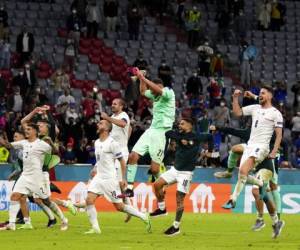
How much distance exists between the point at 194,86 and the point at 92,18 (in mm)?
5628

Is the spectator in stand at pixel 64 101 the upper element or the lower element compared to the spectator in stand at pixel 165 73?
lower

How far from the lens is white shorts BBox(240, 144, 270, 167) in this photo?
22.6 metres

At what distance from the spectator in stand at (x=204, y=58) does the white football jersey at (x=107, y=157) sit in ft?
76.0

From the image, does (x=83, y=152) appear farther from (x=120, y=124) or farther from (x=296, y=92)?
(x=120, y=124)

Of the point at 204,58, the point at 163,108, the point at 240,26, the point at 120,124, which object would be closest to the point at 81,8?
the point at 204,58

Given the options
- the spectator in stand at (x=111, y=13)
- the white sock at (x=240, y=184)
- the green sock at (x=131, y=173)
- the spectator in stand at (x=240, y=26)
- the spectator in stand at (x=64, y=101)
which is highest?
the spectator in stand at (x=111, y=13)

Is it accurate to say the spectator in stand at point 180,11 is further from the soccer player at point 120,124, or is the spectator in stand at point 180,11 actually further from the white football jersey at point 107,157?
the white football jersey at point 107,157

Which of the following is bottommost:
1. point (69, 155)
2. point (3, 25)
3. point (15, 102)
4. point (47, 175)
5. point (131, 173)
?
point (69, 155)

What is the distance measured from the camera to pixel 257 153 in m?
22.6

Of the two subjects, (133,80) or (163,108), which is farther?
(133,80)

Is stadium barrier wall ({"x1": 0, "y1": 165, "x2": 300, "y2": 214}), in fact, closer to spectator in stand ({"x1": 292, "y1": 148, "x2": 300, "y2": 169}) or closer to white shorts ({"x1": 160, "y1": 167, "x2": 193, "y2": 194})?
spectator in stand ({"x1": 292, "y1": 148, "x2": 300, "y2": 169})

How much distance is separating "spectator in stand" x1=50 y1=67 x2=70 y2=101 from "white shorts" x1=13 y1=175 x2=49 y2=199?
17.4 meters

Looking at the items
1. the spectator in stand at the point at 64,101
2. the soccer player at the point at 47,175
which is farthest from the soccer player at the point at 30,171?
the spectator in stand at the point at 64,101

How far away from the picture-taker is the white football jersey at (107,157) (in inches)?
894
